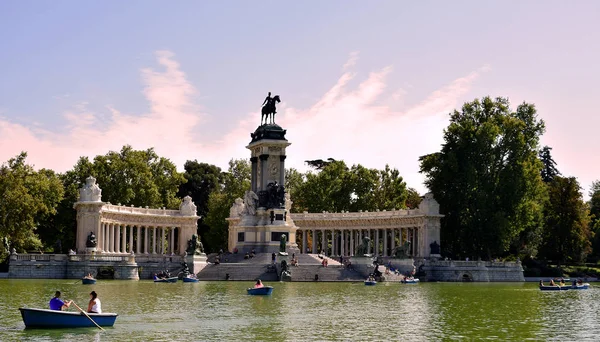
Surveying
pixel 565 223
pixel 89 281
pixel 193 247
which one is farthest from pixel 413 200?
pixel 89 281

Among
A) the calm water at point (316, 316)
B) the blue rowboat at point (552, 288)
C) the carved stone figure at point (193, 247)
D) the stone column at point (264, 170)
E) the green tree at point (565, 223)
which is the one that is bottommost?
the calm water at point (316, 316)

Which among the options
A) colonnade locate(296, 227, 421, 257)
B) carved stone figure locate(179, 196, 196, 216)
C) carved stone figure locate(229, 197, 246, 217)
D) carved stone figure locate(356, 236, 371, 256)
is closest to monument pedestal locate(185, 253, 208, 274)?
carved stone figure locate(356, 236, 371, 256)

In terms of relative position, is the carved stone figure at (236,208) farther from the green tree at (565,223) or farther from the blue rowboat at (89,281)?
the blue rowboat at (89,281)

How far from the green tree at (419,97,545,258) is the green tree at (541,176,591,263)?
27.3 feet

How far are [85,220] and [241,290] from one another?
34.2 meters

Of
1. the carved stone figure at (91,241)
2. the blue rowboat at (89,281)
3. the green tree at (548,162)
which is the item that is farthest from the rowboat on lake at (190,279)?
the green tree at (548,162)

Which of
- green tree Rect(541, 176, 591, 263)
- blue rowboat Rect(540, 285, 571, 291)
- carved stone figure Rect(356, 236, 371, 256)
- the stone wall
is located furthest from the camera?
green tree Rect(541, 176, 591, 263)

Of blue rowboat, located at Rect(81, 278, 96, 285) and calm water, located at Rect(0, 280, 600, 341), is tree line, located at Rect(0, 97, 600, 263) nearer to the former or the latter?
blue rowboat, located at Rect(81, 278, 96, 285)

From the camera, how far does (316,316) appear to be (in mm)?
34562

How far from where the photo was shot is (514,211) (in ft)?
275

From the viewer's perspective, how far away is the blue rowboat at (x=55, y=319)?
91.9 feet

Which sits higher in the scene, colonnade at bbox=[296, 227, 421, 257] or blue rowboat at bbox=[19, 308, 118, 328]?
colonnade at bbox=[296, 227, 421, 257]

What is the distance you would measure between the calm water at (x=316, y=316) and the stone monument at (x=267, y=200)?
2923 cm

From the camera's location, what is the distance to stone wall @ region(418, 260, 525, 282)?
77375 mm
